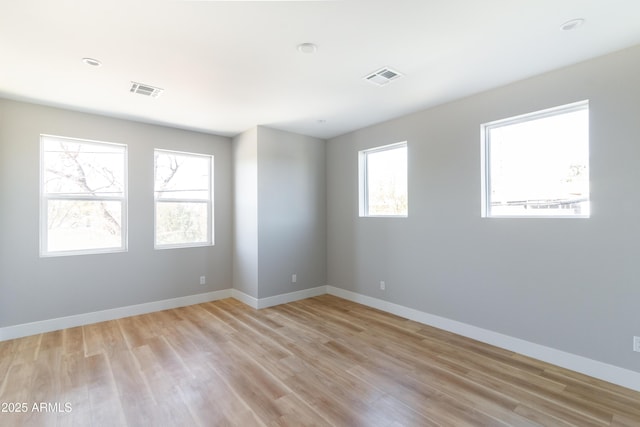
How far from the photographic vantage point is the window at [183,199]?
4.36 meters

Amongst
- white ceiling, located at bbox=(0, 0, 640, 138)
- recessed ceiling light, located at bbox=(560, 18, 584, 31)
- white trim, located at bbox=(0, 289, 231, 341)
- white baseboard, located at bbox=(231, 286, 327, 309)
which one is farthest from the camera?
white baseboard, located at bbox=(231, 286, 327, 309)

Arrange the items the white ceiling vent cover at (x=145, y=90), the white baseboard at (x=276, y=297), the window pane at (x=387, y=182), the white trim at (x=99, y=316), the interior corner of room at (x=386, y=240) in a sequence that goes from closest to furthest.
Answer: the interior corner of room at (x=386, y=240), the white ceiling vent cover at (x=145, y=90), the white trim at (x=99, y=316), the window pane at (x=387, y=182), the white baseboard at (x=276, y=297)

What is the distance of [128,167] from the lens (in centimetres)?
404

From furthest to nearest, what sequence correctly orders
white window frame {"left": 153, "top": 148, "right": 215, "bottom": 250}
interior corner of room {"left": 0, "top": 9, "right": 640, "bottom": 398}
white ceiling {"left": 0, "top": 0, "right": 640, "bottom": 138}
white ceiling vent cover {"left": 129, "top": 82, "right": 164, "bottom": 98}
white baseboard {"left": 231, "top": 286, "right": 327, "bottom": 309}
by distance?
white baseboard {"left": 231, "top": 286, "right": 327, "bottom": 309}, white window frame {"left": 153, "top": 148, "right": 215, "bottom": 250}, white ceiling vent cover {"left": 129, "top": 82, "right": 164, "bottom": 98}, interior corner of room {"left": 0, "top": 9, "right": 640, "bottom": 398}, white ceiling {"left": 0, "top": 0, "right": 640, "bottom": 138}

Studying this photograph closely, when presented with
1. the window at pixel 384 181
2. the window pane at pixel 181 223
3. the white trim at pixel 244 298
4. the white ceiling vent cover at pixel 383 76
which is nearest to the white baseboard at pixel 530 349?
the window at pixel 384 181

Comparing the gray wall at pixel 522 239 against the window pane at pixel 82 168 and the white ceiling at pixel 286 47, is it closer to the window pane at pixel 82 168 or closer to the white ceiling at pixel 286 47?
the white ceiling at pixel 286 47

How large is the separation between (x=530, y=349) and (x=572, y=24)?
276 centimetres

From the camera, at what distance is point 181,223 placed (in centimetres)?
454

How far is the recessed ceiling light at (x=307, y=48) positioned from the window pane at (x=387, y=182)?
219 centimetres

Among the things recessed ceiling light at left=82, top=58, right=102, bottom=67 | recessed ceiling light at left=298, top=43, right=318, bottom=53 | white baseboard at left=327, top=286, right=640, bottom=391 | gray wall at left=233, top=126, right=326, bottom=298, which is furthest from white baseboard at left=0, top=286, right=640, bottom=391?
recessed ceiling light at left=298, top=43, right=318, bottom=53

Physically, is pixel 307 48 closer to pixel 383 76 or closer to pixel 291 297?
pixel 383 76

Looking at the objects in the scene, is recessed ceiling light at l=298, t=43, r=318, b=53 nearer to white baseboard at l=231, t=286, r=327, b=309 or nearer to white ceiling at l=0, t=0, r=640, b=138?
white ceiling at l=0, t=0, r=640, b=138

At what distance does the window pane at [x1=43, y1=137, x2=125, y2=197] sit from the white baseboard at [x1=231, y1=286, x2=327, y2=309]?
7.51ft

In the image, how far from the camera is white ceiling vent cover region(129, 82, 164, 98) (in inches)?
116
